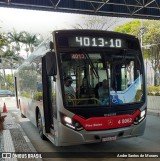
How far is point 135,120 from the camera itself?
7074 millimetres

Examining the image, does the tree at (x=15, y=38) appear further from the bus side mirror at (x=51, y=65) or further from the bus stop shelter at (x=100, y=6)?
the bus side mirror at (x=51, y=65)

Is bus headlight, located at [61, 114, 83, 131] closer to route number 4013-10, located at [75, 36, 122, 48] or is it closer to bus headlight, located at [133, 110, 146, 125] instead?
bus headlight, located at [133, 110, 146, 125]

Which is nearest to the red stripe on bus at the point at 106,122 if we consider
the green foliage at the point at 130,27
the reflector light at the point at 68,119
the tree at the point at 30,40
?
the reflector light at the point at 68,119

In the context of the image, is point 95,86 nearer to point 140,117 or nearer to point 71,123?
point 71,123

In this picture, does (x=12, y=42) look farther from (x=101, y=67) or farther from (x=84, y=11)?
(x=101, y=67)

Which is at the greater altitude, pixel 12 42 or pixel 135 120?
pixel 12 42

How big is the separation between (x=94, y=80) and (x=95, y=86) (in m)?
0.15

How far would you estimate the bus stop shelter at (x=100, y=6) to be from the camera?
1291 centimetres

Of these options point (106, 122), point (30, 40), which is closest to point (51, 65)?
point (106, 122)

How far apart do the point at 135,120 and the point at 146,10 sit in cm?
1042

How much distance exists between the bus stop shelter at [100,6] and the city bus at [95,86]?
648cm

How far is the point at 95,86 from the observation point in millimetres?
6707

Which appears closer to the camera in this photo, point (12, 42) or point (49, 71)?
point (49, 71)

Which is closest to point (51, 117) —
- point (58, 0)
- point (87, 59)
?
point (87, 59)
